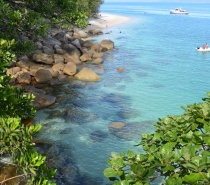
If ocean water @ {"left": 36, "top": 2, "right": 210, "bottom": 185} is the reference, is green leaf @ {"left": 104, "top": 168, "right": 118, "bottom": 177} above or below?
above

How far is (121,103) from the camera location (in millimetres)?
18562

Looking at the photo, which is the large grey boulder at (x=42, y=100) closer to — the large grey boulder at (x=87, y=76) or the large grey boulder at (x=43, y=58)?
the large grey boulder at (x=87, y=76)

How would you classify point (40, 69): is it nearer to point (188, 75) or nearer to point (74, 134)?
point (74, 134)

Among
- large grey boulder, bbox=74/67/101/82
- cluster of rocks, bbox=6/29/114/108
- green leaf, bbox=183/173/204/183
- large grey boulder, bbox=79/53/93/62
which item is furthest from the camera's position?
large grey boulder, bbox=79/53/93/62

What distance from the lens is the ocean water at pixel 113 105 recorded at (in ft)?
39.5

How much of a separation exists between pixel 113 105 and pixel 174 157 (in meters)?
14.5

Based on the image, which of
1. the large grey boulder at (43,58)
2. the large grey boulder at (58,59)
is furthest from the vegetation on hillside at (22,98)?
the large grey boulder at (58,59)

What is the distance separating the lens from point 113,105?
18156 millimetres

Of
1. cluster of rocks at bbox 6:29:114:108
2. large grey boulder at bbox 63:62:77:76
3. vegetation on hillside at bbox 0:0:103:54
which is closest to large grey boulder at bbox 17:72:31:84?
cluster of rocks at bbox 6:29:114:108

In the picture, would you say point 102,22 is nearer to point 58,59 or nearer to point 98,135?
point 58,59

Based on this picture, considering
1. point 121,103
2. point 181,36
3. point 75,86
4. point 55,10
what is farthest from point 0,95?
point 181,36

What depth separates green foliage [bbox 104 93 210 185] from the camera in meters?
3.33

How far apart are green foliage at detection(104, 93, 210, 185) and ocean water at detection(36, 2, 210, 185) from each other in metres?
6.70

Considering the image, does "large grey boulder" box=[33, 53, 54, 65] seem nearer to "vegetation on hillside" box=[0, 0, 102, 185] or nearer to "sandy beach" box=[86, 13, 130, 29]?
"vegetation on hillside" box=[0, 0, 102, 185]
